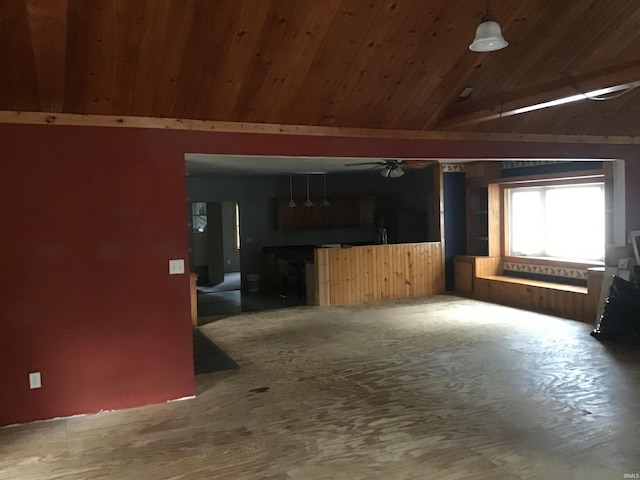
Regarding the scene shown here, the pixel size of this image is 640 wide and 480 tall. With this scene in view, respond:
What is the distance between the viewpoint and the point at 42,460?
3.62 meters

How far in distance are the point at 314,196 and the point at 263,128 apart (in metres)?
6.96

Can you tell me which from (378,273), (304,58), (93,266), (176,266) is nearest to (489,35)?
(304,58)

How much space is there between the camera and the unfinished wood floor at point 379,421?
11.2 feet

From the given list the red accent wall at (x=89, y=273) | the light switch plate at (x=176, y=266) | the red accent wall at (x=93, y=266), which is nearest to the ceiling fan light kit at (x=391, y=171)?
the red accent wall at (x=93, y=266)

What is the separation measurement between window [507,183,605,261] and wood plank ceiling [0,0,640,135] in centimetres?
313

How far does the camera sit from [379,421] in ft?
13.5

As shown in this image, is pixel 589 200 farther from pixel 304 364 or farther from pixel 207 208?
pixel 207 208

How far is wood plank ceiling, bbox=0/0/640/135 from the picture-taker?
3.65 m

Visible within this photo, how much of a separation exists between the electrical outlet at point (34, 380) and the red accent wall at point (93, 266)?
38mm

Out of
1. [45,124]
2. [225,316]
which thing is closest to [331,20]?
[45,124]

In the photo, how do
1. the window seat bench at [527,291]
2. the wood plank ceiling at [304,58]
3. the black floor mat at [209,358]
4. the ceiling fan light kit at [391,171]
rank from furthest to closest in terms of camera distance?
the ceiling fan light kit at [391,171], the window seat bench at [527,291], the black floor mat at [209,358], the wood plank ceiling at [304,58]

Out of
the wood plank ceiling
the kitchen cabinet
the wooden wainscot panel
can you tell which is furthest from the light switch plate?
the kitchen cabinet

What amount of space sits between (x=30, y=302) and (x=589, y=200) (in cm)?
719

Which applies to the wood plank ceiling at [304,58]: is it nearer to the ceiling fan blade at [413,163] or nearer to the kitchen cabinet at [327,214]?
the ceiling fan blade at [413,163]
